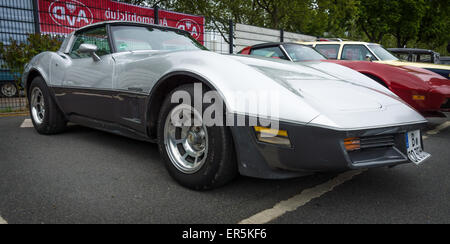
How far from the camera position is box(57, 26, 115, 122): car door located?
2.83 metres

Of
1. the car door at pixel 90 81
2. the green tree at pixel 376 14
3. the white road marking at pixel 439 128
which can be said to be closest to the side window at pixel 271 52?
the white road marking at pixel 439 128

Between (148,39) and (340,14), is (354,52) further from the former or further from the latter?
(340,14)

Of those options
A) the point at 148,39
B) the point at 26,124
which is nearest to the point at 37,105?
the point at 26,124

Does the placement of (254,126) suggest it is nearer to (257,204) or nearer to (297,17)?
(257,204)

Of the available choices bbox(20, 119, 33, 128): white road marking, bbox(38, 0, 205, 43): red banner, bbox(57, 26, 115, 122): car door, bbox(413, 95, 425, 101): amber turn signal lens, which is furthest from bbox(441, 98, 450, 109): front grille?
bbox(38, 0, 205, 43): red banner

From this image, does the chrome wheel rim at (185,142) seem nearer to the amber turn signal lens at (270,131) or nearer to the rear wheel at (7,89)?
the amber turn signal lens at (270,131)

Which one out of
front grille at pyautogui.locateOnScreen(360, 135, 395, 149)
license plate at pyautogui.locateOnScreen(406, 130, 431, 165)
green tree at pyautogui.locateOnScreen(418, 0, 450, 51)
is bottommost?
license plate at pyautogui.locateOnScreen(406, 130, 431, 165)

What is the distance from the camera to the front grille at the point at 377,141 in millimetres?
1806

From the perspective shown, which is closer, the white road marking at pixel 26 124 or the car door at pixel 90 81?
the car door at pixel 90 81

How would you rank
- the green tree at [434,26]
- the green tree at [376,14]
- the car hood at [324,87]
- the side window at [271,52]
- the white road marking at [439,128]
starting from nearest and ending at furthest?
the car hood at [324,87] < the white road marking at [439,128] < the side window at [271,52] < the green tree at [376,14] < the green tree at [434,26]

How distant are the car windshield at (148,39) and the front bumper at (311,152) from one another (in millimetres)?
1618

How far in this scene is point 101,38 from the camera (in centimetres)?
315

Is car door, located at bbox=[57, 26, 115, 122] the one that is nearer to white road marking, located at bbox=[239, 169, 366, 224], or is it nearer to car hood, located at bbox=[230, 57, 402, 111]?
car hood, located at bbox=[230, 57, 402, 111]

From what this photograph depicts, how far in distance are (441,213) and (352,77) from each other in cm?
129
